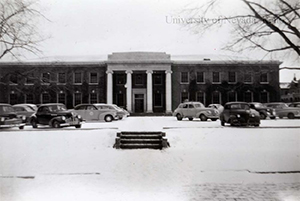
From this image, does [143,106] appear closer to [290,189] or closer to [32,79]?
[32,79]

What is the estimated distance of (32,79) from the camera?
10.8 feet

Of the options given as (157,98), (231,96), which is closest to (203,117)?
(231,96)

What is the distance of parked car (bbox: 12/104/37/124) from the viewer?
10.6 feet

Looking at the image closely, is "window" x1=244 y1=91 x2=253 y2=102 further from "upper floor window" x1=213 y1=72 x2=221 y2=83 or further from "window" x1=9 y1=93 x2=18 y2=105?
"window" x1=9 y1=93 x2=18 y2=105

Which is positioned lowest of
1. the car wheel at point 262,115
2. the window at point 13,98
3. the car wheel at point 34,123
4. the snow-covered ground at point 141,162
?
the snow-covered ground at point 141,162

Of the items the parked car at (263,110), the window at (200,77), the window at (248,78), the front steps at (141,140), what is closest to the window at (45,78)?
the front steps at (141,140)

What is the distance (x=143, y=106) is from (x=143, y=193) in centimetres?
124

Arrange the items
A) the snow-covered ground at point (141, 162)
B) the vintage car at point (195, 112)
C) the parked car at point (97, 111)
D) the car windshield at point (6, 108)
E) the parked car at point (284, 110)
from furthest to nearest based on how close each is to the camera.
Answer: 1. the parked car at point (97, 111)
2. the vintage car at point (195, 112)
3. the parked car at point (284, 110)
4. the car windshield at point (6, 108)
5. the snow-covered ground at point (141, 162)

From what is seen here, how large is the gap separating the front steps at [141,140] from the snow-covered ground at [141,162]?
0.34 feet

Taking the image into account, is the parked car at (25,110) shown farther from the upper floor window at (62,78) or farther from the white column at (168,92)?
the white column at (168,92)

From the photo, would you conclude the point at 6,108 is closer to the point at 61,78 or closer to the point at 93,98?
the point at 61,78

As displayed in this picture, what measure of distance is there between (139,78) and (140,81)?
0.13 metres

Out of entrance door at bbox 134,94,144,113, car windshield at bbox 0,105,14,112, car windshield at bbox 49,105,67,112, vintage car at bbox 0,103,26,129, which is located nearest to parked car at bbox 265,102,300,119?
entrance door at bbox 134,94,144,113

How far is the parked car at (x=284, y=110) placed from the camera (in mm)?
3332
